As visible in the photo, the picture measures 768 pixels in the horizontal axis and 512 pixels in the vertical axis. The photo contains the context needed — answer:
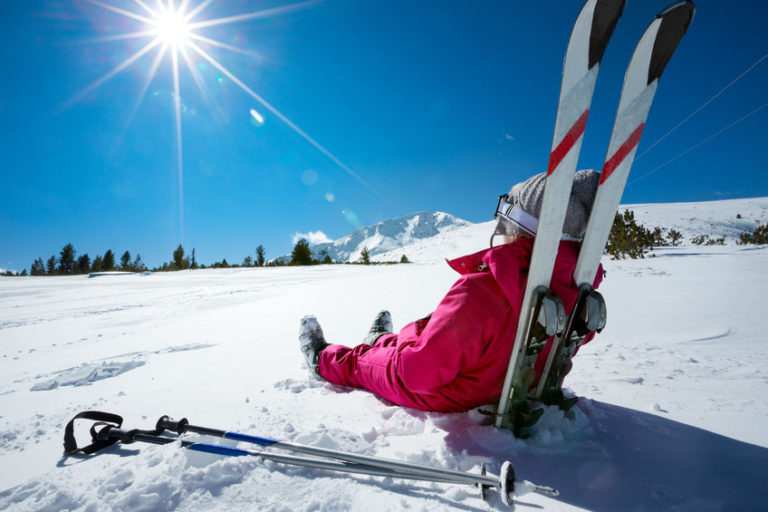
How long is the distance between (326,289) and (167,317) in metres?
3.73

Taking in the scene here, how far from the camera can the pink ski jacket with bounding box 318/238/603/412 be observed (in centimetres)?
141

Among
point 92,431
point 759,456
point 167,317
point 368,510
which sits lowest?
point 759,456

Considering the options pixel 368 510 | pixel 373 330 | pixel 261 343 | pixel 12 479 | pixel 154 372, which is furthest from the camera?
pixel 261 343

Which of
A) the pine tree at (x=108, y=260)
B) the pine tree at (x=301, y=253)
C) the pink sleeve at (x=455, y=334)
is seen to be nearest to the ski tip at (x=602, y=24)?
the pink sleeve at (x=455, y=334)

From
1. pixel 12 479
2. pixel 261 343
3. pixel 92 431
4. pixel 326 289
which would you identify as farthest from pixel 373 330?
pixel 326 289

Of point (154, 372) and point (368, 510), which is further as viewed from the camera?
point (154, 372)

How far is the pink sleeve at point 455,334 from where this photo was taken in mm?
1402

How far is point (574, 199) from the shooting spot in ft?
5.00

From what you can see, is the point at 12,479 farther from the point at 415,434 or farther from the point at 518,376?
the point at 518,376

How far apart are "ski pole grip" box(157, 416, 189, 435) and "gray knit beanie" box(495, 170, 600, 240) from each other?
188cm

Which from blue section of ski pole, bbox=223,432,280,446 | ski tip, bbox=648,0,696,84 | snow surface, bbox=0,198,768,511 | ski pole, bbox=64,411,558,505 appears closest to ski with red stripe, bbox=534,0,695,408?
→ ski tip, bbox=648,0,696,84

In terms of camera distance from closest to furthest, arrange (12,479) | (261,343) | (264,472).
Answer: (264,472) < (12,479) < (261,343)

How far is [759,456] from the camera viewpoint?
122cm

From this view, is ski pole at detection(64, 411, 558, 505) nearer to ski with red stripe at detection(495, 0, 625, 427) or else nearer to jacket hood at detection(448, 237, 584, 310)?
ski with red stripe at detection(495, 0, 625, 427)
